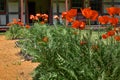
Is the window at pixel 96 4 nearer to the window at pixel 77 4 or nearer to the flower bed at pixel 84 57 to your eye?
the window at pixel 77 4

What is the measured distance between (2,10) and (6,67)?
1779 cm

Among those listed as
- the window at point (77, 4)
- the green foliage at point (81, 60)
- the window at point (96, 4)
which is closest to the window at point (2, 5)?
the window at point (77, 4)

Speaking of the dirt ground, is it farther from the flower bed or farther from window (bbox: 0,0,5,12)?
window (bbox: 0,0,5,12)

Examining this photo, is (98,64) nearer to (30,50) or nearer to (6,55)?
(30,50)

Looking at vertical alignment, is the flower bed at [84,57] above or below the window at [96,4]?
below

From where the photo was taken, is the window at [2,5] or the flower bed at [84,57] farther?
the window at [2,5]

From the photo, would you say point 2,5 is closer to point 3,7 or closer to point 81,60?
point 3,7

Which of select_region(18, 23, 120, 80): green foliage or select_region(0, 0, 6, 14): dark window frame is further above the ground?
select_region(0, 0, 6, 14): dark window frame

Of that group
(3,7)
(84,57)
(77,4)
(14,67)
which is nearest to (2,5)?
(3,7)

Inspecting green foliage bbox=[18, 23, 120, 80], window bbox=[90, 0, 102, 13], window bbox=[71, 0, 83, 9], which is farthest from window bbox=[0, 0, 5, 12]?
green foliage bbox=[18, 23, 120, 80]

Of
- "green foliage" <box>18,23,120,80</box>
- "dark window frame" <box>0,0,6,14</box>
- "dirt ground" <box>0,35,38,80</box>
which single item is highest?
"dark window frame" <box>0,0,6,14</box>

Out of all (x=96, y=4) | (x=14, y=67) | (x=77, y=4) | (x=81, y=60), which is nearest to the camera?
(x=81, y=60)

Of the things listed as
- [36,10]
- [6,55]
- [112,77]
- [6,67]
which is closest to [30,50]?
[112,77]

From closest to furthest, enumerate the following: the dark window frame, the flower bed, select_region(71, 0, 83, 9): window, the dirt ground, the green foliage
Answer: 1. the flower bed
2. the green foliage
3. the dirt ground
4. the dark window frame
5. select_region(71, 0, 83, 9): window
